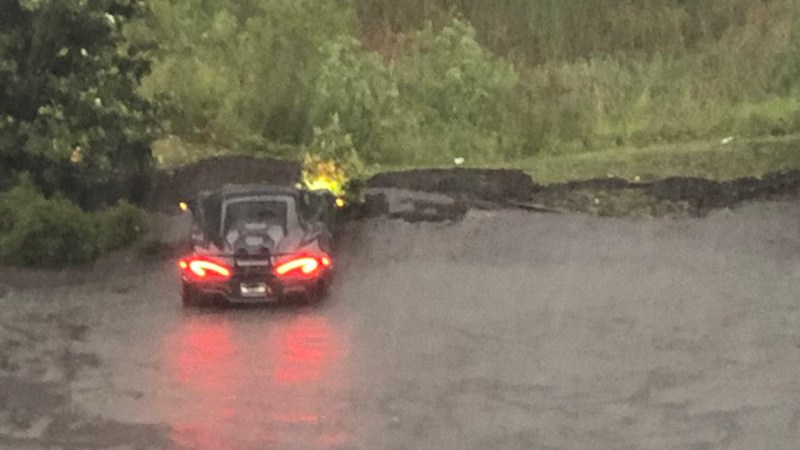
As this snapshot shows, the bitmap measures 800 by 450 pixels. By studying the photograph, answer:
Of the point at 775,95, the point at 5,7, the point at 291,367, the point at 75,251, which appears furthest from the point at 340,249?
the point at 775,95

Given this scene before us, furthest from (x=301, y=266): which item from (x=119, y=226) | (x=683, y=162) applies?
(x=683, y=162)

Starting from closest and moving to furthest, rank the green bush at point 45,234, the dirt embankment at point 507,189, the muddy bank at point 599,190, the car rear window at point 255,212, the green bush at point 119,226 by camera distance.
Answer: the car rear window at point 255,212 → the green bush at point 45,234 → the green bush at point 119,226 → the dirt embankment at point 507,189 → the muddy bank at point 599,190

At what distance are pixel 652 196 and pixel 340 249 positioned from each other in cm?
665

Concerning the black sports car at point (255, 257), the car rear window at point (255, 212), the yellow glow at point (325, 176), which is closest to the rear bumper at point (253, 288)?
the black sports car at point (255, 257)

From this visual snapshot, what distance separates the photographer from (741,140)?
28234mm

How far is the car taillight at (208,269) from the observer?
1605 centimetres

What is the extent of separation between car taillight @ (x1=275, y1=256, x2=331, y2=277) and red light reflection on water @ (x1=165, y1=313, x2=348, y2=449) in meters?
0.64

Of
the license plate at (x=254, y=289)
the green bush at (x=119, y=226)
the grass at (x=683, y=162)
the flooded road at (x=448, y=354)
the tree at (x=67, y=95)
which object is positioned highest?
the tree at (x=67, y=95)

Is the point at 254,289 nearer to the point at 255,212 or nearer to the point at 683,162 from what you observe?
the point at 255,212

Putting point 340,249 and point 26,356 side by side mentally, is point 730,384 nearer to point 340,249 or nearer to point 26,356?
point 26,356

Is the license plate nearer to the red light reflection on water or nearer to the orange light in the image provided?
the orange light

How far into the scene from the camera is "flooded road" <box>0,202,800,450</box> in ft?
34.9

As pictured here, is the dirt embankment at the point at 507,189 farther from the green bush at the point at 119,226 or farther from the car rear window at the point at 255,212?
the car rear window at the point at 255,212

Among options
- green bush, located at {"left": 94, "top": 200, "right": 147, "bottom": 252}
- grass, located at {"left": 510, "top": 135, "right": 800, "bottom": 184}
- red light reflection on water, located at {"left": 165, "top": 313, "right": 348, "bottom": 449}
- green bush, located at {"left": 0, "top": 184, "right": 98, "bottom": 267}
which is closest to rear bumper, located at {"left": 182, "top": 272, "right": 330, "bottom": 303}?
red light reflection on water, located at {"left": 165, "top": 313, "right": 348, "bottom": 449}
